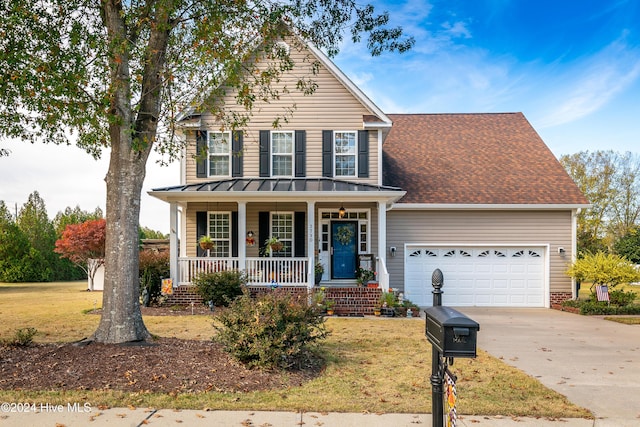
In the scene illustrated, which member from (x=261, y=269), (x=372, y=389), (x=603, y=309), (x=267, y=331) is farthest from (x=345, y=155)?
(x=372, y=389)

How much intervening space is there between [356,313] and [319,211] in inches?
150

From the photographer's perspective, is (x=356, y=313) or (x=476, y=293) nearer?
(x=356, y=313)

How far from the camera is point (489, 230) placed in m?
15.8

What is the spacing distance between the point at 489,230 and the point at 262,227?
290 inches

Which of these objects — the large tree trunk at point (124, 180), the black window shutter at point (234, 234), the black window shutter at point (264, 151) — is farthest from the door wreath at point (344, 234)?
the large tree trunk at point (124, 180)

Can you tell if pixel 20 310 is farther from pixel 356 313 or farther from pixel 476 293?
pixel 476 293

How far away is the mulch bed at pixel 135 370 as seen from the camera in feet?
18.6

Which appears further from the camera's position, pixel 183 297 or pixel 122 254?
pixel 183 297

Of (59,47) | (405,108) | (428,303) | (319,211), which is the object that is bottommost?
(428,303)

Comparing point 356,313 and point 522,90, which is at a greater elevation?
point 522,90

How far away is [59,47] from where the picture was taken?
7859 millimetres

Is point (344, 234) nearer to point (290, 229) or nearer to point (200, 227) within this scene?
point (290, 229)

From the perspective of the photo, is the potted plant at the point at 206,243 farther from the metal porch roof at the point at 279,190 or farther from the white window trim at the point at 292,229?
the white window trim at the point at 292,229

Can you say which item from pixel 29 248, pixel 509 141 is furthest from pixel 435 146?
pixel 29 248
